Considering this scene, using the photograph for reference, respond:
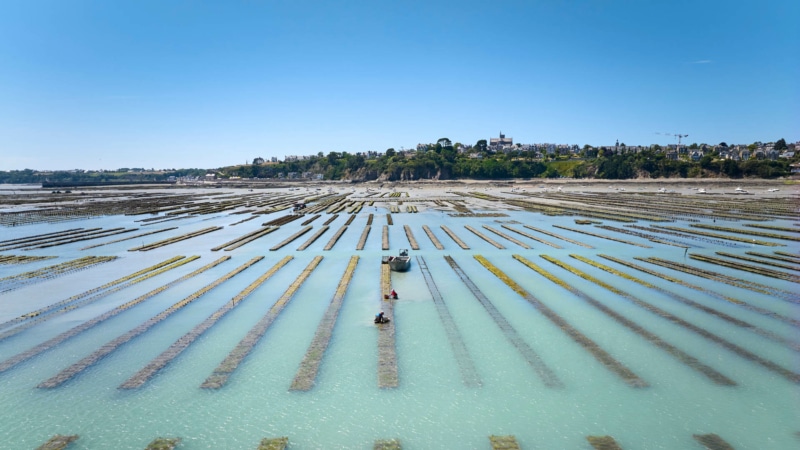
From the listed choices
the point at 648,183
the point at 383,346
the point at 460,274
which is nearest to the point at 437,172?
the point at 648,183

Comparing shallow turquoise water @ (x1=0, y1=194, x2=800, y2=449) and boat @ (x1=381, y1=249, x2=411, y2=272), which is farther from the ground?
boat @ (x1=381, y1=249, x2=411, y2=272)

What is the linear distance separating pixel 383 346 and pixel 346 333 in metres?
1.92

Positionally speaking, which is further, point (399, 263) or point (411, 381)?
→ point (399, 263)

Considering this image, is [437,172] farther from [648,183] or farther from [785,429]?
[785,429]

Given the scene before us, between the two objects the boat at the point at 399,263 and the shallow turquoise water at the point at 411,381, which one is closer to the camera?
the shallow turquoise water at the point at 411,381

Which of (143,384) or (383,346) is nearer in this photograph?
(143,384)

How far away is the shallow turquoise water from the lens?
991 cm

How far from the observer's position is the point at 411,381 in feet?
39.7

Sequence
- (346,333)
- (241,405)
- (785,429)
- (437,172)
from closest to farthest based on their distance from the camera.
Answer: (785,429) → (241,405) → (346,333) → (437,172)

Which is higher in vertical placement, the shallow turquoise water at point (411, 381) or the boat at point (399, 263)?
the boat at point (399, 263)

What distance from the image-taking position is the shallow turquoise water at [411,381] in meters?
9.91

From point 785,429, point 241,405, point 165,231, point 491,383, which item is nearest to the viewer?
point 785,429

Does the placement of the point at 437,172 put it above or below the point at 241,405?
above

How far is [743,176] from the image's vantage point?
117438mm
